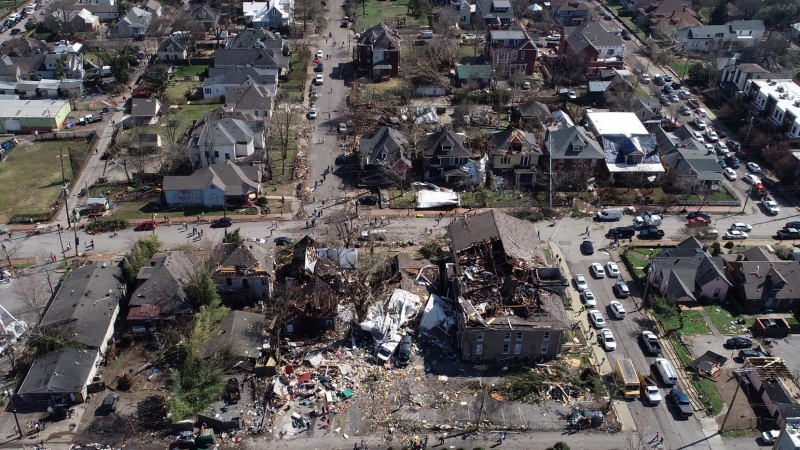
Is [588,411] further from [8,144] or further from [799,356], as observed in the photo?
[8,144]

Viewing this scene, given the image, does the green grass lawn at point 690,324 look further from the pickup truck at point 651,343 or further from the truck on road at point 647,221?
the truck on road at point 647,221

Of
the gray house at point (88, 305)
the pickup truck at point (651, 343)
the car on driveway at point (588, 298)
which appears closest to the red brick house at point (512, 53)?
the car on driveway at point (588, 298)

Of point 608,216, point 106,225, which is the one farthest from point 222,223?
point 608,216

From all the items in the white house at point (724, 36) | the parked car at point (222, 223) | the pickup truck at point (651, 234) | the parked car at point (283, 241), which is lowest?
the parked car at point (222, 223)

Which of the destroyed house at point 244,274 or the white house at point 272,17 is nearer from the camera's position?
the destroyed house at point 244,274

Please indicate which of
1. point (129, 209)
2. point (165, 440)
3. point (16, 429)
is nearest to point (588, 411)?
point (165, 440)

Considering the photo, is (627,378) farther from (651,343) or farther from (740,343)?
(740,343)
